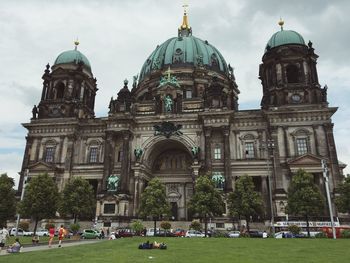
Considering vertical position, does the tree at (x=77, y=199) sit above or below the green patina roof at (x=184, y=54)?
below

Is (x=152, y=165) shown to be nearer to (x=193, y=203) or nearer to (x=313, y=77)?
(x=193, y=203)

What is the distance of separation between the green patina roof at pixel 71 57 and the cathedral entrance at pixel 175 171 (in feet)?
77.2

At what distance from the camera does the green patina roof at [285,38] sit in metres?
54.9

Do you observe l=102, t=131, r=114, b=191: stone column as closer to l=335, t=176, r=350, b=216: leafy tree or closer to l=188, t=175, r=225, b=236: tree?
l=188, t=175, r=225, b=236: tree

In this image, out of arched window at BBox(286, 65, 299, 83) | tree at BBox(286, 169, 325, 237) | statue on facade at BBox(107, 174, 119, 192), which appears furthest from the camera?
arched window at BBox(286, 65, 299, 83)

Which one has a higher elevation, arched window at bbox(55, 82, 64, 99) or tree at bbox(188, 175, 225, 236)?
arched window at bbox(55, 82, 64, 99)

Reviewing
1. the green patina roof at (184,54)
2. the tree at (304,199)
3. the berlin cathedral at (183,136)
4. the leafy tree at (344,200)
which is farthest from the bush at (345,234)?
the green patina roof at (184,54)

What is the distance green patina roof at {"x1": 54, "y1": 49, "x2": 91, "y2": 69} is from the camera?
62.5 meters

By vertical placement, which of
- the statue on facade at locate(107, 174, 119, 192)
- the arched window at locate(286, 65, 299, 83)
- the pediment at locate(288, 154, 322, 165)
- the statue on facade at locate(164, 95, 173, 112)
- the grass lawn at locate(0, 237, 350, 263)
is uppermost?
the arched window at locate(286, 65, 299, 83)

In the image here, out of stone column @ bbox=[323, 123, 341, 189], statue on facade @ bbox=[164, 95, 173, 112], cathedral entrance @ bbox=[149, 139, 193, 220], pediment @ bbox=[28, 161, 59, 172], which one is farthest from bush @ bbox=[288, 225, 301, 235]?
pediment @ bbox=[28, 161, 59, 172]

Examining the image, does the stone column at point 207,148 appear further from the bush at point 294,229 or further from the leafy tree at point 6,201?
the leafy tree at point 6,201

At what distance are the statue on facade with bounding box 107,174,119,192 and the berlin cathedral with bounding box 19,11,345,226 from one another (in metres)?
0.08

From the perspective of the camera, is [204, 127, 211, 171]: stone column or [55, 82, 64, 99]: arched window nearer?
[204, 127, 211, 171]: stone column

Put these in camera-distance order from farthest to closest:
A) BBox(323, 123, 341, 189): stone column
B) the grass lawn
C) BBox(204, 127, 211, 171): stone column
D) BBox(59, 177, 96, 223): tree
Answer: BBox(204, 127, 211, 171): stone column < BBox(323, 123, 341, 189): stone column < BBox(59, 177, 96, 223): tree < the grass lawn
